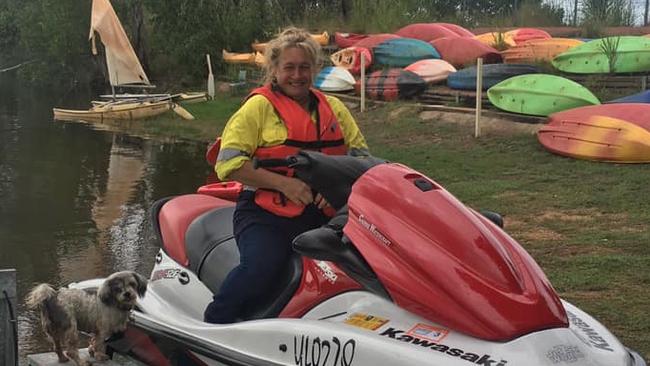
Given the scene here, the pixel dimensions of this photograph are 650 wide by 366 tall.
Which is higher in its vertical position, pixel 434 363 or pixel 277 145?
pixel 277 145

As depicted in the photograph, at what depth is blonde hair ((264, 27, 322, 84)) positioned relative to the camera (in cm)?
321

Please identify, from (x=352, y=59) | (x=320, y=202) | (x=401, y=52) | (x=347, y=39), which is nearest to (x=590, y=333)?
(x=320, y=202)

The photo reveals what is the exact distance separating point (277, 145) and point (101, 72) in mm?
36707

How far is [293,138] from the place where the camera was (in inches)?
125

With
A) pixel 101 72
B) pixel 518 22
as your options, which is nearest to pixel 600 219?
pixel 518 22

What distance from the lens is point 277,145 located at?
3.16 metres

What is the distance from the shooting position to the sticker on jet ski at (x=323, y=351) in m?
2.48

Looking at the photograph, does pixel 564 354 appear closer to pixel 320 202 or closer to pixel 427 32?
pixel 320 202

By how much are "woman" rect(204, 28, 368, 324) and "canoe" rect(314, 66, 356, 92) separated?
14369mm

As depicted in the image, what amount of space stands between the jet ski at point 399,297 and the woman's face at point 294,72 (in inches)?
16.2

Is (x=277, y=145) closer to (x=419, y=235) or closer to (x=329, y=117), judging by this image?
(x=329, y=117)

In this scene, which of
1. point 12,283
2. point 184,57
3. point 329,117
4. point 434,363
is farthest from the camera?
point 184,57

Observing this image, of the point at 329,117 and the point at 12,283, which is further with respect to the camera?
the point at 12,283

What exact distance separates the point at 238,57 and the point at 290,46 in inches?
910
